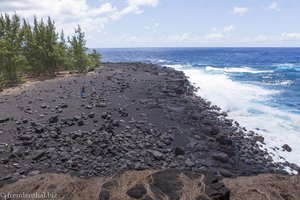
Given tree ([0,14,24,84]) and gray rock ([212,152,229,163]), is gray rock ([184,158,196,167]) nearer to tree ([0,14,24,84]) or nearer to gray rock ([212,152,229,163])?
gray rock ([212,152,229,163])

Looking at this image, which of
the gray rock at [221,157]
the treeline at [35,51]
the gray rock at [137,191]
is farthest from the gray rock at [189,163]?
the treeline at [35,51]

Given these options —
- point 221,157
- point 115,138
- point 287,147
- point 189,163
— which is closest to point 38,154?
point 115,138

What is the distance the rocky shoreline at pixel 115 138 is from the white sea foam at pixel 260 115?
98 cm

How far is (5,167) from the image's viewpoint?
10766 mm

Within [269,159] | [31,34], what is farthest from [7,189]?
[31,34]

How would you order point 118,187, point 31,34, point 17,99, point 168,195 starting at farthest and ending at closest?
point 31,34
point 17,99
point 118,187
point 168,195

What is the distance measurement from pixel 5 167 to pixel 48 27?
2402cm

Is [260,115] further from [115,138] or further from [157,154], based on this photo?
[115,138]

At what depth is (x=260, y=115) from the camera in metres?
22.0

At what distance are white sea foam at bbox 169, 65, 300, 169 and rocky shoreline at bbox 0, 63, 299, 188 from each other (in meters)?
0.98

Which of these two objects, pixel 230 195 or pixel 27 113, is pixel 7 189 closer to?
pixel 230 195

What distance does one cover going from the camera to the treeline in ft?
90.8

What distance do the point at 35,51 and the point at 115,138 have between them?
21827 mm

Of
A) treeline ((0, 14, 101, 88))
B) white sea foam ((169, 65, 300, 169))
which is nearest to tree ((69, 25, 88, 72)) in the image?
treeline ((0, 14, 101, 88))
